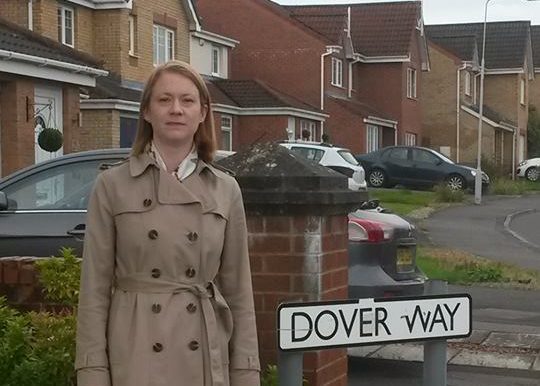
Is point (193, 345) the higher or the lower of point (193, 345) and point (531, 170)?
the lower

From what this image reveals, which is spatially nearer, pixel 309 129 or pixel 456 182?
pixel 456 182

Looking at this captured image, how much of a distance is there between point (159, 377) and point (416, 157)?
1426 inches

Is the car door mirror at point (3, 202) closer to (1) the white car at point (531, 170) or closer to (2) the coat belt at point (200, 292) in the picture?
(2) the coat belt at point (200, 292)

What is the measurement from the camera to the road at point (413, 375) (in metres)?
7.94

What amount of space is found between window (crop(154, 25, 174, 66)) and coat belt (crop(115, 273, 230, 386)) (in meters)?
27.8

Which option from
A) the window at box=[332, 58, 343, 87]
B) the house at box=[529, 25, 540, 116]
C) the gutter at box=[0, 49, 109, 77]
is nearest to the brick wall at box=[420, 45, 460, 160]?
the window at box=[332, 58, 343, 87]

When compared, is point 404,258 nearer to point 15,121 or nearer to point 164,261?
point 164,261

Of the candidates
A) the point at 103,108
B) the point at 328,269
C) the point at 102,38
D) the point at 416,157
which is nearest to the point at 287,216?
the point at 328,269

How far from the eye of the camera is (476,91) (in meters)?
58.4

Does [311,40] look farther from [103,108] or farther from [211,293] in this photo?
[211,293]

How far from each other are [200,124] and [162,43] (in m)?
28.4

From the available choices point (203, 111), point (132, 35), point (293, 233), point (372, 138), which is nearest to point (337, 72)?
point (372, 138)

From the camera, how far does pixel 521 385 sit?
7859mm

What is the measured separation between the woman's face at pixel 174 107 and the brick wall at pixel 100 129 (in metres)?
22.6
